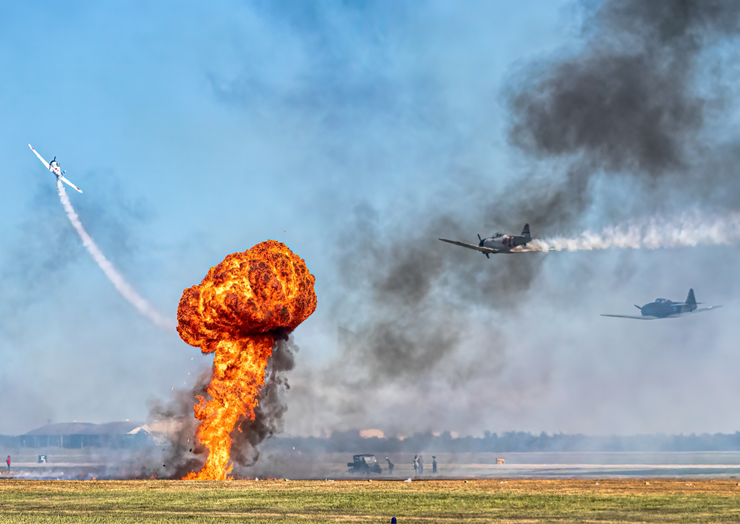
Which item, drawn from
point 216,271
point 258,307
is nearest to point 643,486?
point 258,307

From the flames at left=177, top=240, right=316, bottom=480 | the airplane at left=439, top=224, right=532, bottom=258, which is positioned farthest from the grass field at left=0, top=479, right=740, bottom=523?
the airplane at left=439, top=224, right=532, bottom=258

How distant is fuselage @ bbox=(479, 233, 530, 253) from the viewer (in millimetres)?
76875

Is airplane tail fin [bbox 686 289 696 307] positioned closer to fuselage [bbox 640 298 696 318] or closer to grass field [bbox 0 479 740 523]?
fuselage [bbox 640 298 696 318]

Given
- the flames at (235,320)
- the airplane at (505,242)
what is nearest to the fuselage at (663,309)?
the airplane at (505,242)

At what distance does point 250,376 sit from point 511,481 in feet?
96.5

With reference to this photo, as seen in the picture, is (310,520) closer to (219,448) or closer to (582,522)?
(582,522)

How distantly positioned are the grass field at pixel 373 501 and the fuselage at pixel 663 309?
5362 centimetres

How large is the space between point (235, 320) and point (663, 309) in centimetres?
7297

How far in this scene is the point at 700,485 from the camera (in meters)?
60.4

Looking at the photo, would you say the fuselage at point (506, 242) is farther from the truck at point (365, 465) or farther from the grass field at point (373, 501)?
the truck at point (365, 465)

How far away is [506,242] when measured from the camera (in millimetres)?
76938

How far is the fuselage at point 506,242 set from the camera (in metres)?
76.9

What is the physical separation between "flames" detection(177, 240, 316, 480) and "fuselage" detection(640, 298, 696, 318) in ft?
204

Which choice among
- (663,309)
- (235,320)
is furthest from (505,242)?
(663,309)
